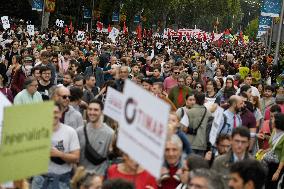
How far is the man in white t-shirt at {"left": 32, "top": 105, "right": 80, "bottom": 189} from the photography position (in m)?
7.61

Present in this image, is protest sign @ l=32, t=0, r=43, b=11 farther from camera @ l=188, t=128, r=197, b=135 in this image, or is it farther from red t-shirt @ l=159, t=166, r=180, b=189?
red t-shirt @ l=159, t=166, r=180, b=189

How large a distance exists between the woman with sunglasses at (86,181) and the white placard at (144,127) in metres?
0.59

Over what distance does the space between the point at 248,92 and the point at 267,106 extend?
79cm

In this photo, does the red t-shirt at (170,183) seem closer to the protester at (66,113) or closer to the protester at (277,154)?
the protester at (66,113)

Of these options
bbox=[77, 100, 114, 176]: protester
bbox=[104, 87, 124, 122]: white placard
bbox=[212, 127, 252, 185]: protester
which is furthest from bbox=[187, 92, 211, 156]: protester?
bbox=[104, 87, 124, 122]: white placard

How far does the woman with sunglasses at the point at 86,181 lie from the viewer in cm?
603

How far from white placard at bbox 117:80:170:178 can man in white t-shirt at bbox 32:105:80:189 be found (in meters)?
2.09

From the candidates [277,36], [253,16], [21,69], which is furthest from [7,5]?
[253,16]

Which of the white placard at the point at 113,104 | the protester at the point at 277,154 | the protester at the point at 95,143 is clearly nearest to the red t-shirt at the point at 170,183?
the white placard at the point at 113,104

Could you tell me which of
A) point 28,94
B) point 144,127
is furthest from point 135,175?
point 28,94

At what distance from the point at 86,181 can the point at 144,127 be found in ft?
3.56

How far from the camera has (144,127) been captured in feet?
17.3

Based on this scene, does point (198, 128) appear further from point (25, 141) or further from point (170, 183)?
point (25, 141)

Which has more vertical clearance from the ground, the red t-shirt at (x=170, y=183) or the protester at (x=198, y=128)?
the red t-shirt at (x=170, y=183)
